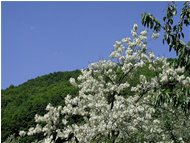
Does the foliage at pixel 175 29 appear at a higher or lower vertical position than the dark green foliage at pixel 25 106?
lower

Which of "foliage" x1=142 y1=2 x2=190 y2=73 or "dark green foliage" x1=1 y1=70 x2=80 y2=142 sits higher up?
"dark green foliage" x1=1 y1=70 x2=80 y2=142

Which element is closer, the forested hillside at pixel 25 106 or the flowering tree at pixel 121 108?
the flowering tree at pixel 121 108

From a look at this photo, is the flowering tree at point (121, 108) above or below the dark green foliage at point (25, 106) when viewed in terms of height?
below

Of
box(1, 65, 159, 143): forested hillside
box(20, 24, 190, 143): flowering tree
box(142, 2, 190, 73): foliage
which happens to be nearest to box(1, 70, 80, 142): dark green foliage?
box(1, 65, 159, 143): forested hillside

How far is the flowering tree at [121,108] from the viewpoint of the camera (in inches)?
757

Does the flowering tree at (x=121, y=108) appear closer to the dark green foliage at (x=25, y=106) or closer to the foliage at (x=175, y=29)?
the foliage at (x=175, y=29)

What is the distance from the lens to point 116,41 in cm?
2177

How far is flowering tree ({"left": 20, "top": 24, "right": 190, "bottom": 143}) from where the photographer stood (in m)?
19.2

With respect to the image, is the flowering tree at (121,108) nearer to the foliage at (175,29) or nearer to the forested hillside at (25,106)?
the foliage at (175,29)

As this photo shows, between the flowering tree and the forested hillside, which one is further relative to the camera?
the forested hillside

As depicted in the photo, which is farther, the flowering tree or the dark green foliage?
the dark green foliage

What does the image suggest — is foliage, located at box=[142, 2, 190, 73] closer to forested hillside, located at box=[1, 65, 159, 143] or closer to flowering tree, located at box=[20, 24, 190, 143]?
flowering tree, located at box=[20, 24, 190, 143]

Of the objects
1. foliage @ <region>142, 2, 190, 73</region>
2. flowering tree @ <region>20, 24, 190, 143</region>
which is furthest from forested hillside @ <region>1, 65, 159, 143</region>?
foliage @ <region>142, 2, 190, 73</region>

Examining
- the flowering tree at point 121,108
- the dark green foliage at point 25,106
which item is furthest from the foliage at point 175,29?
the dark green foliage at point 25,106
